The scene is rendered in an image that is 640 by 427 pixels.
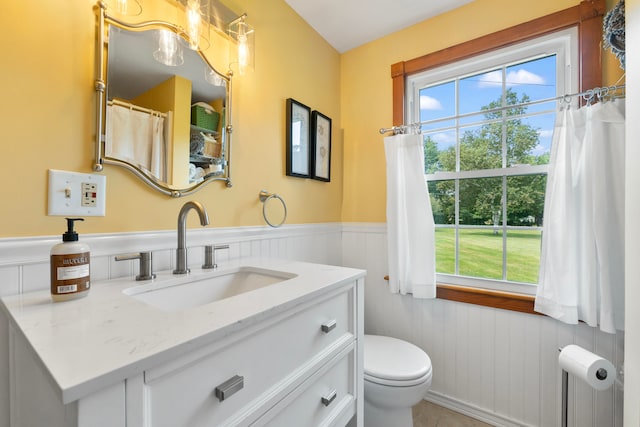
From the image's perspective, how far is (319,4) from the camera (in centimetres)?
161

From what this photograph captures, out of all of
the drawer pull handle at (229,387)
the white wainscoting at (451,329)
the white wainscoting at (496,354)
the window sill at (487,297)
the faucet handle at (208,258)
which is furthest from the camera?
the window sill at (487,297)


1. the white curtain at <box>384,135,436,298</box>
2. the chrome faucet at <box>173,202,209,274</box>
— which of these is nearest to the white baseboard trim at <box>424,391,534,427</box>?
the white curtain at <box>384,135,436,298</box>

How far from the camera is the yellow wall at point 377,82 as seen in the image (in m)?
1.55

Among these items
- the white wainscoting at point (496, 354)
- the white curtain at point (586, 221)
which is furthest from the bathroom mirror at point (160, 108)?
the white curtain at point (586, 221)

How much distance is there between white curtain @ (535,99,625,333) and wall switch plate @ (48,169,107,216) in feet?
5.93

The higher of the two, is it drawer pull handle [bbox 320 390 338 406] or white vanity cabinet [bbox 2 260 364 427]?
white vanity cabinet [bbox 2 260 364 427]

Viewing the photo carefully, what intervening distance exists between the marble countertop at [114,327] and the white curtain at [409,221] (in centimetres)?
99

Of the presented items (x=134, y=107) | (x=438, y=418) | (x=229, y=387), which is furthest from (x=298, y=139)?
(x=438, y=418)

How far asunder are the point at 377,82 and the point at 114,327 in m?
1.94

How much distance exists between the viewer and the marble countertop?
0.37 metres

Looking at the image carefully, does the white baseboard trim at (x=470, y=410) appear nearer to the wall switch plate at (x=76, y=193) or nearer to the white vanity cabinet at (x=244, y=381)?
the white vanity cabinet at (x=244, y=381)

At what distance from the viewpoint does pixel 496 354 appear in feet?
4.82

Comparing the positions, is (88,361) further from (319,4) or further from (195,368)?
(319,4)

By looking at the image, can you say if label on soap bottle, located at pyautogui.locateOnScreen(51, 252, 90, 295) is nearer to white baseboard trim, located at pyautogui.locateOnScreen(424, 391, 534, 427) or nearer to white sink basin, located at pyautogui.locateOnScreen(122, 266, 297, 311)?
white sink basin, located at pyautogui.locateOnScreen(122, 266, 297, 311)
